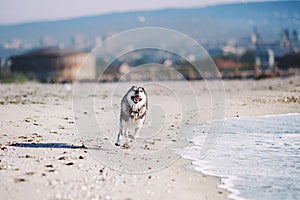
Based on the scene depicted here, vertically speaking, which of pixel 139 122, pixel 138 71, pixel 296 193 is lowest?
pixel 296 193

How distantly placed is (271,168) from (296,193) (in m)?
1.84

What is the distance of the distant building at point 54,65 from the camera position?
56.3 m

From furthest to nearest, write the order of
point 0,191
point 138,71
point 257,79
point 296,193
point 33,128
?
point 138,71 < point 257,79 < point 33,128 < point 296,193 < point 0,191

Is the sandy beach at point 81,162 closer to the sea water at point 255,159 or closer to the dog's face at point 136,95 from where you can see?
the sea water at point 255,159

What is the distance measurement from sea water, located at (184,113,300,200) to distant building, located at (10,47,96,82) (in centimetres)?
4034

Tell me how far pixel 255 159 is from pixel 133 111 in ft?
9.23

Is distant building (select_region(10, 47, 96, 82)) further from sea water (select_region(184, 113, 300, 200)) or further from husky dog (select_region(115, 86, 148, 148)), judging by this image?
husky dog (select_region(115, 86, 148, 148))

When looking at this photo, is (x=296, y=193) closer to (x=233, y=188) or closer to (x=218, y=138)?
(x=233, y=188)

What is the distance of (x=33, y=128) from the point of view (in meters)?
14.0

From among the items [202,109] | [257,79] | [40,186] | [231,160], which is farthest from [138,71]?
[40,186]

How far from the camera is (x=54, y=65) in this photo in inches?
2247

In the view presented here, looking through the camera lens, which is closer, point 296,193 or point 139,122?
point 296,193

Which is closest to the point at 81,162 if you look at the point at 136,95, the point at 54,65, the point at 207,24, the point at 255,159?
the point at 136,95

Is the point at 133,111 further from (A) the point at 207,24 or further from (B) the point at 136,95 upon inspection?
(A) the point at 207,24
